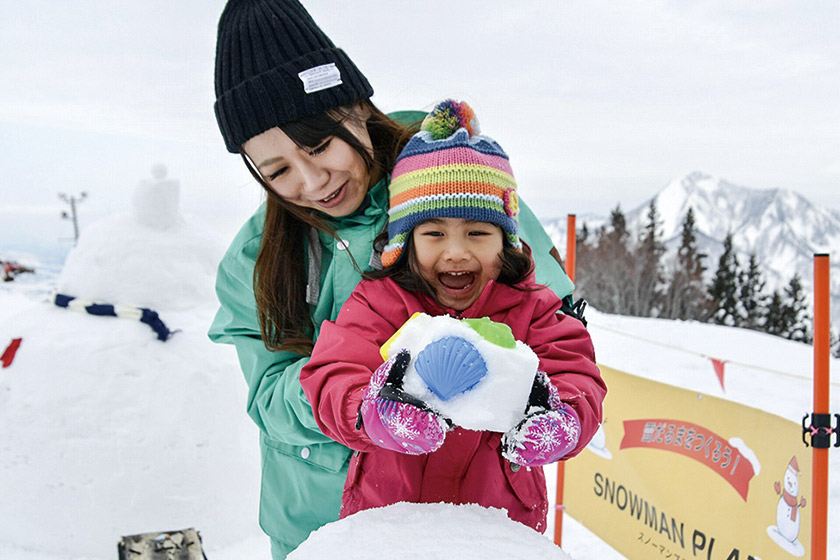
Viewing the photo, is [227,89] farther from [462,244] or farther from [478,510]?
[478,510]

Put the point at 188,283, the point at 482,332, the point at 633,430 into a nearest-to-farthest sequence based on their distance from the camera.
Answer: the point at 482,332
the point at 633,430
the point at 188,283

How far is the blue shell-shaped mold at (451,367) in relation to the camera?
923 millimetres

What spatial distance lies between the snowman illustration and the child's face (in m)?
2.05

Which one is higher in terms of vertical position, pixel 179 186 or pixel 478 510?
pixel 179 186

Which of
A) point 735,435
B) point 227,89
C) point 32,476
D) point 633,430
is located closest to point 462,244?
point 227,89

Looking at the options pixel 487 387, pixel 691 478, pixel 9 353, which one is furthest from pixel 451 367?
pixel 9 353

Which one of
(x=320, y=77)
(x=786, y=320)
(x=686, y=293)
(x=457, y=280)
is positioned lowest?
(x=786, y=320)

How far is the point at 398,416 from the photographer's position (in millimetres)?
927

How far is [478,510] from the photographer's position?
1049mm

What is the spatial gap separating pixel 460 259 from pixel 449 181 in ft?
0.62

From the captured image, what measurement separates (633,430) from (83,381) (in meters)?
3.26

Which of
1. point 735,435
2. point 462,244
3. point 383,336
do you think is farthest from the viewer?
point 735,435

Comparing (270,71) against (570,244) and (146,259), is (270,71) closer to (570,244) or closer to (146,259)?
(570,244)

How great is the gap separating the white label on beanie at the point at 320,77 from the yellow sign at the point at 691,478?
244 cm
